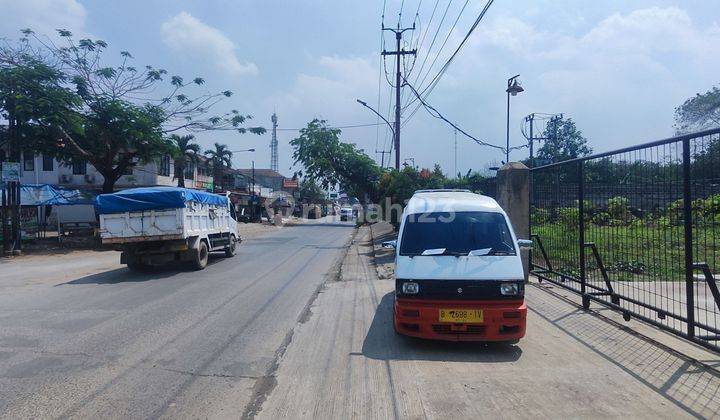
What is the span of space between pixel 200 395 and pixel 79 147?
2295 cm

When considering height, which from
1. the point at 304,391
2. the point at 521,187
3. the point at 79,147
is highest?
the point at 79,147

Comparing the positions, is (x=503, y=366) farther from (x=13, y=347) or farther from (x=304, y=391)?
(x=13, y=347)

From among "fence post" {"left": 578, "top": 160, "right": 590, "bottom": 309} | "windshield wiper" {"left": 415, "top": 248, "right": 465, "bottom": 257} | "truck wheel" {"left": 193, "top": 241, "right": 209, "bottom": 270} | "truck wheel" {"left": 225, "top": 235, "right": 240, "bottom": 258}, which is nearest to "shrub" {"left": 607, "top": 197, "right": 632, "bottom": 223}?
"fence post" {"left": 578, "top": 160, "right": 590, "bottom": 309}

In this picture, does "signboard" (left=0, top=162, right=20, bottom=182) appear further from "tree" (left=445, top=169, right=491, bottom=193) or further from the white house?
the white house

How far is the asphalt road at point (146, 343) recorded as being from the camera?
189 inches

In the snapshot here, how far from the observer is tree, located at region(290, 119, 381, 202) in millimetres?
43250

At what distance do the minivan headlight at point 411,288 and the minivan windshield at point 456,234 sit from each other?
2.13 feet

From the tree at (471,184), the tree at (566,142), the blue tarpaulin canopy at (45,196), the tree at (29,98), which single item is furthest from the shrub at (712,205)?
the tree at (566,142)

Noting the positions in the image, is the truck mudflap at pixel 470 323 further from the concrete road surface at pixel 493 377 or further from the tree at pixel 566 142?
the tree at pixel 566 142

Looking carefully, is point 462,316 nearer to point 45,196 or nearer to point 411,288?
point 411,288

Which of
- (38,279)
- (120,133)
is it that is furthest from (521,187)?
(120,133)

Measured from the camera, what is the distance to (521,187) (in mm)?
11164

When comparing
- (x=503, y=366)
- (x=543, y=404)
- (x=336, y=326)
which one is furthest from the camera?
(x=336, y=326)

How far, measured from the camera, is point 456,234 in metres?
7.16
